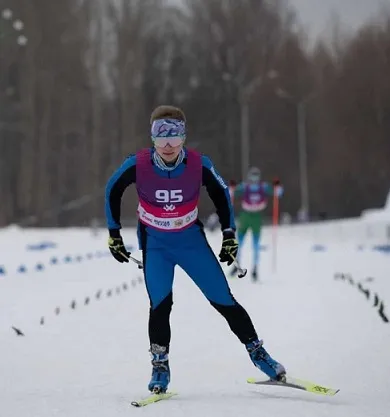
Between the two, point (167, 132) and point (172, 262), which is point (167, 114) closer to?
point (167, 132)

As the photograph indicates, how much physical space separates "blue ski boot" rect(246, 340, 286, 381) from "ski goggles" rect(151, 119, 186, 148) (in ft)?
4.63

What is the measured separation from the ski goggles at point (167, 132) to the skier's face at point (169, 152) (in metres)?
0.02

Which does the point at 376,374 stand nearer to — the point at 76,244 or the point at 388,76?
the point at 76,244

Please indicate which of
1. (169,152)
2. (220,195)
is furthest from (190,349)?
(169,152)

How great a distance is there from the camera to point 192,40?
48750 millimetres

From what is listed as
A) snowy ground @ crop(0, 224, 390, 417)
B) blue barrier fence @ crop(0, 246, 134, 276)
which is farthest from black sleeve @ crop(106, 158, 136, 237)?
blue barrier fence @ crop(0, 246, 134, 276)

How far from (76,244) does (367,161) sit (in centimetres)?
2613

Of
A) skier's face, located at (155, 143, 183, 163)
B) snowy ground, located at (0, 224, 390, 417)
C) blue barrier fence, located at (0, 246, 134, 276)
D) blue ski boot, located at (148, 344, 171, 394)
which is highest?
skier's face, located at (155, 143, 183, 163)

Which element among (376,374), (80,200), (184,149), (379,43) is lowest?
(80,200)

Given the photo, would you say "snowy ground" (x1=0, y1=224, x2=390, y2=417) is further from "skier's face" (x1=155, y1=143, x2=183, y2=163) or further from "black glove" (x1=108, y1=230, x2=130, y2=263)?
"skier's face" (x1=155, y1=143, x2=183, y2=163)

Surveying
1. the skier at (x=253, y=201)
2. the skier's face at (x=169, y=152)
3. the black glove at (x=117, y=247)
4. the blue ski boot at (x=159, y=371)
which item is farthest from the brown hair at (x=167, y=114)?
the skier at (x=253, y=201)

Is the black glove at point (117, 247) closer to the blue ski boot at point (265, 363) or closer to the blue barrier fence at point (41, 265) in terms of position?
the blue ski boot at point (265, 363)

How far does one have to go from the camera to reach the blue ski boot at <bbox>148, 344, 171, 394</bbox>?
16.3 ft

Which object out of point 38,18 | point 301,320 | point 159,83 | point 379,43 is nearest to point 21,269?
point 301,320
